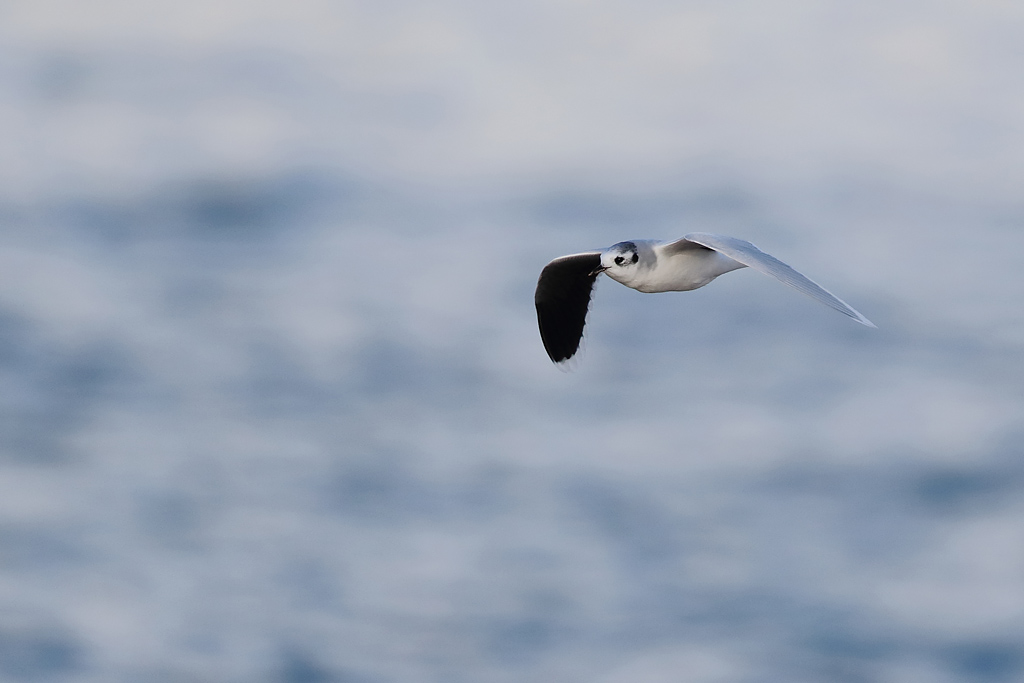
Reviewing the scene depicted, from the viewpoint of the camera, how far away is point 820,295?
13.2 meters

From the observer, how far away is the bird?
559 inches

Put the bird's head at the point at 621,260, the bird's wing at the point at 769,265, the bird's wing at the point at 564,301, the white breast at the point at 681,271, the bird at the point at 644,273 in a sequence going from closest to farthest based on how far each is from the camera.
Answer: the bird's wing at the point at 769,265 → the bird at the point at 644,273 → the white breast at the point at 681,271 → the bird's head at the point at 621,260 → the bird's wing at the point at 564,301

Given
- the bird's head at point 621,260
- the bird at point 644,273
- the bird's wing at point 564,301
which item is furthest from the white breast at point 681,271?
the bird's wing at point 564,301

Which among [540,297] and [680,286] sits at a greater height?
[540,297]

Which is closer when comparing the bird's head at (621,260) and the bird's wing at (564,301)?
the bird's head at (621,260)

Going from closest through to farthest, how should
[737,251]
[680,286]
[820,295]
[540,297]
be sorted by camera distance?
[820,295] → [737,251] → [680,286] → [540,297]

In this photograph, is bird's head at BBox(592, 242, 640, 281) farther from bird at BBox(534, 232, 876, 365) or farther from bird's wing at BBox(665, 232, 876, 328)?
bird's wing at BBox(665, 232, 876, 328)

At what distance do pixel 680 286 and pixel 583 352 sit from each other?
346 cm

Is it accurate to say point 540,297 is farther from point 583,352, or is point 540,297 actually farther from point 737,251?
point 737,251

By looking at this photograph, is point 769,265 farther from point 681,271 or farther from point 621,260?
point 621,260

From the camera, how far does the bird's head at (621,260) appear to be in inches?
641

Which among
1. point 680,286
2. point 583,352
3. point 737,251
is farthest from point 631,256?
point 583,352

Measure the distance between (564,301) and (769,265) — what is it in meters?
5.16

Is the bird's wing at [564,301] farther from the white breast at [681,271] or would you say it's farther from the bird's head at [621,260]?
the white breast at [681,271]
